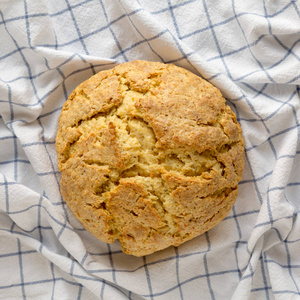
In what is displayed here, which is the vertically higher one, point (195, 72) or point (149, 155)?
point (195, 72)

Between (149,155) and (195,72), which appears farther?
(195,72)

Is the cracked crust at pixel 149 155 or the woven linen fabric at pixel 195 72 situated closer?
the cracked crust at pixel 149 155

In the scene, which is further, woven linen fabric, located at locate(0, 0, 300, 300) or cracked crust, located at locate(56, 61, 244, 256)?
woven linen fabric, located at locate(0, 0, 300, 300)

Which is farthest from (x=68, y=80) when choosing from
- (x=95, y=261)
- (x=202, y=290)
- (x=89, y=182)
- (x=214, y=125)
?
(x=202, y=290)
